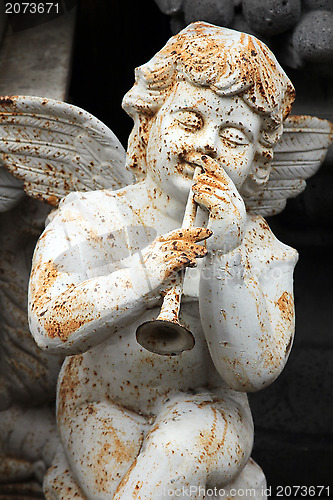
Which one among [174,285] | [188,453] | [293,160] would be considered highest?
[174,285]

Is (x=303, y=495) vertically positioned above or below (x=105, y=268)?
below

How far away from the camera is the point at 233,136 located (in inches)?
119

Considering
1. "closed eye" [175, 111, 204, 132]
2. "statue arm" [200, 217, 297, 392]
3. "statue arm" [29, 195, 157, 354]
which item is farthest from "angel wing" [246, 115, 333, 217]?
"statue arm" [29, 195, 157, 354]

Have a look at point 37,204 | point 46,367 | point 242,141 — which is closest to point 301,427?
point 46,367

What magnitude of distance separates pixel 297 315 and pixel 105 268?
139cm

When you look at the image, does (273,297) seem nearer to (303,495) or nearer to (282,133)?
(282,133)

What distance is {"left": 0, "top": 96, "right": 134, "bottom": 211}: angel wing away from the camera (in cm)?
344

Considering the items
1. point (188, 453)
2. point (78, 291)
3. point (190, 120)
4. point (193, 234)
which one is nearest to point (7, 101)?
point (190, 120)

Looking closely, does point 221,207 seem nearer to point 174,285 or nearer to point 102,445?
point 174,285

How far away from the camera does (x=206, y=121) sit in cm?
300

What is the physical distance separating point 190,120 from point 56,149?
0.62m

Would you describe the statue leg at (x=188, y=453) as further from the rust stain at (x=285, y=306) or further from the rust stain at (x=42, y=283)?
the rust stain at (x=42, y=283)

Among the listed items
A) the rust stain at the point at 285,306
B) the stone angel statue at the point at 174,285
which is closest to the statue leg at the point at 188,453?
the stone angel statue at the point at 174,285

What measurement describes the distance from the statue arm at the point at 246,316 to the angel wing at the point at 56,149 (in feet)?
1.71
